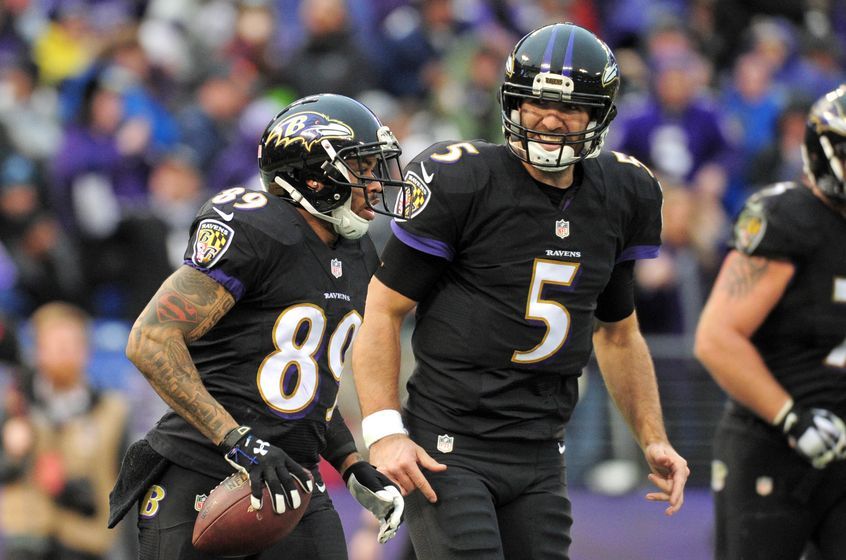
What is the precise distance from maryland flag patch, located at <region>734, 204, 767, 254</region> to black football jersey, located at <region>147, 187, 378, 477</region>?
1650 millimetres

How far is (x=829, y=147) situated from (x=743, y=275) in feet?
1.73

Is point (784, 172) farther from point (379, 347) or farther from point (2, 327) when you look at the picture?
point (379, 347)

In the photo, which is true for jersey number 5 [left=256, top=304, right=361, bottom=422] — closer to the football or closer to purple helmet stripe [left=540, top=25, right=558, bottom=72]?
the football

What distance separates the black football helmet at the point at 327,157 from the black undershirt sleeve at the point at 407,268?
0.11 metres

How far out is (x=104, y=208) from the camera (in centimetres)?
991

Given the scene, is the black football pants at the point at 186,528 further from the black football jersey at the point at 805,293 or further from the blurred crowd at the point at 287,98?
the blurred crowd at the point at 287,98

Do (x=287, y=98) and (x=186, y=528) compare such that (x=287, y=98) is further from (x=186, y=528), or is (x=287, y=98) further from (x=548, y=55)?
(x=186, y=528)

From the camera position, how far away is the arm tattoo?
16.8 feet

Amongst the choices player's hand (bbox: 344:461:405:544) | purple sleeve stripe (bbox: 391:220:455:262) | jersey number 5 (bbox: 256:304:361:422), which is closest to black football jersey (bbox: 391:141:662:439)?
purple sleeve stripe (bbox: 391:220:455:262)

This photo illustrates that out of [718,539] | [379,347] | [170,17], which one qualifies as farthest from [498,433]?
[170,17]

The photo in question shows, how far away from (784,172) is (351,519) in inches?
167

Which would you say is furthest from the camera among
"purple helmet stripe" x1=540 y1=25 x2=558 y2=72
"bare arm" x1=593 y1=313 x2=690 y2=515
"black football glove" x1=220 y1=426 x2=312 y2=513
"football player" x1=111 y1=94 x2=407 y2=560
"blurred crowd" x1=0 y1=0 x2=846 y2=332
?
"blurred crowd" x1=0 y1=0 x2=846 y2=332

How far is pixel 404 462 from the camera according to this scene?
4.13 metres

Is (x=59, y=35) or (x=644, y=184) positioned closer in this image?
(x=644, y=184)
